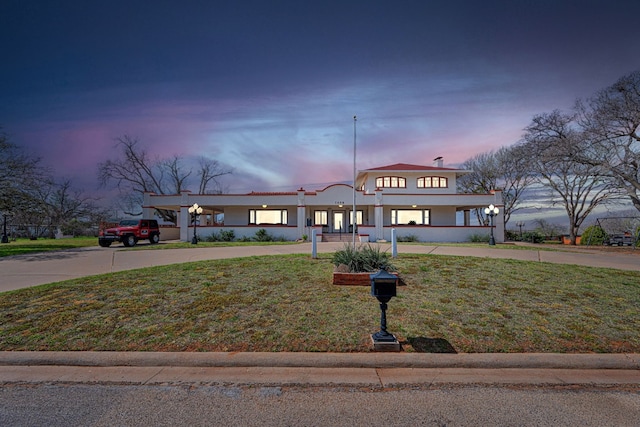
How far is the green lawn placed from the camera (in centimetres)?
454

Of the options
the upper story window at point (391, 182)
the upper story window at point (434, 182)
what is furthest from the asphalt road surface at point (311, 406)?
the upper story window at point (434, 182)

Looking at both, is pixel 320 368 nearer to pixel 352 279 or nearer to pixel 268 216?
pixel 352 279

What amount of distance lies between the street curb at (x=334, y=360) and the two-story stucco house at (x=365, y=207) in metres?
20.2

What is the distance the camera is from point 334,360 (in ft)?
13.3

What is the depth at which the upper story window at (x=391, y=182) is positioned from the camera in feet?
96.0

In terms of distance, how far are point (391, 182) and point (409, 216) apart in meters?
3.55

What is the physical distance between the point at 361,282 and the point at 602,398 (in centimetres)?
448

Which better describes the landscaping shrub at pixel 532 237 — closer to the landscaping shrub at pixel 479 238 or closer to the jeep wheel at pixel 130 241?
the landscaping shrub at pixel 479 238

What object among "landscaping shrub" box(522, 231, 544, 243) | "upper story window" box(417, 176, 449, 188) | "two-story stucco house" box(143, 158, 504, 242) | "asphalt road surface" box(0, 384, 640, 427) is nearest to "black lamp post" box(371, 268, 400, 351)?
"asphalt road surface" box(0, 384, 640, 427)

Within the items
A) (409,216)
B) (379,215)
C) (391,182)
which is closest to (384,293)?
(379,215)

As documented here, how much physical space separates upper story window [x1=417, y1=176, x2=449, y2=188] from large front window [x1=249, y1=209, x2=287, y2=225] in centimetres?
1303

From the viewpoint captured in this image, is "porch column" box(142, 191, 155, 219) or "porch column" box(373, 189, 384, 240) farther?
"porch column" box(142, 191, 155, 219)

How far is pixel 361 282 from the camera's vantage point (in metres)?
7.30

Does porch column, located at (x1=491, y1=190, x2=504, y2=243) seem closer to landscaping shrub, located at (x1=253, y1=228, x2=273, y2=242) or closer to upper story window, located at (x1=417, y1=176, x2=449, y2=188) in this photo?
upper story window, located at (x1=417, y1=176, x2=449, y2=188)
